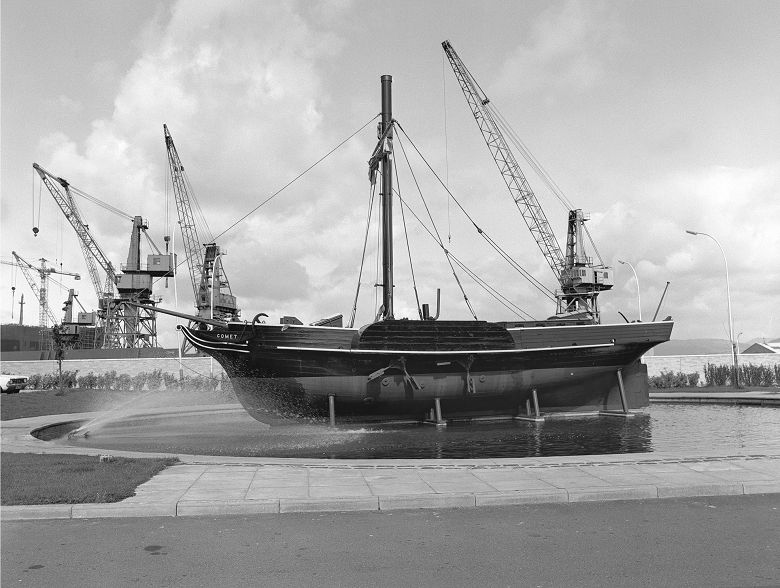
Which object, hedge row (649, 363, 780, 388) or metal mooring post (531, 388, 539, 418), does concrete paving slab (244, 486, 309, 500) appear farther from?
hedge row (649, 363, 780, 388)

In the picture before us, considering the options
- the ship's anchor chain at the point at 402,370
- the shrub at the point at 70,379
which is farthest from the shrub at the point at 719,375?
the shrub at the point at 70,379

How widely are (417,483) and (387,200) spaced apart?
20.2 metres

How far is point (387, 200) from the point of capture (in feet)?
98.9

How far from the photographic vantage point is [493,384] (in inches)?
1054

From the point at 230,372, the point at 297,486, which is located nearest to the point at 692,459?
the point at 297,486

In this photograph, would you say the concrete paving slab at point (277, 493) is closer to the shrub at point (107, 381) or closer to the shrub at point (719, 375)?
the shrub at point (107, 381)

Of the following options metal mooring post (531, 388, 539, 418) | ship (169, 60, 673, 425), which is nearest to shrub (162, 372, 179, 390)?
ship (169, 60, 673, 425)

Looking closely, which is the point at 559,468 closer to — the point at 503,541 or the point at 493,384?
the point at 503,541

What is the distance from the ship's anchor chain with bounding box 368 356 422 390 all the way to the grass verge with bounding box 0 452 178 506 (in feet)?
36.2

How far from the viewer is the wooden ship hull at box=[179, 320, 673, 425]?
79.8 ft

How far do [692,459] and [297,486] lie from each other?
27.6 ft

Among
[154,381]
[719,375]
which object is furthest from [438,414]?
[154,381]

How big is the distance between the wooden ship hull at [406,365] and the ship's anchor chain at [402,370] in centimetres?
4

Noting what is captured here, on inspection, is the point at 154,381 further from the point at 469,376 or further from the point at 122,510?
the point at 122,510
